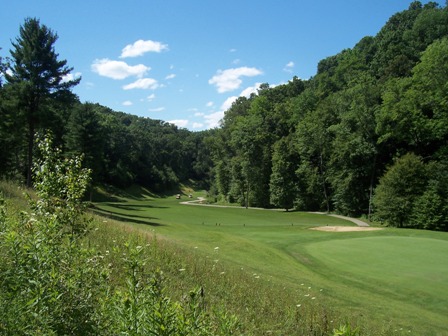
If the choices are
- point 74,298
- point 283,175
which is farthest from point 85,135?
point 74,298

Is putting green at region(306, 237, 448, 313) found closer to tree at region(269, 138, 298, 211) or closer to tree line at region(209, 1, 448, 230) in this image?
tree line at region(209, 1, 448, 230)

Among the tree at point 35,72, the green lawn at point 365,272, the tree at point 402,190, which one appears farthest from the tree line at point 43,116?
the tree at point 402,190

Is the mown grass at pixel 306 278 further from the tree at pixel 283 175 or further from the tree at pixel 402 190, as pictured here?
the tree at pixel 283 175

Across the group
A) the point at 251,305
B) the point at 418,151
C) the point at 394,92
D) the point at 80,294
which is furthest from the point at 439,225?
the point at 80,294

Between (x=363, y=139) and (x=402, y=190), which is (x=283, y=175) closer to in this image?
(x=363, y=139)

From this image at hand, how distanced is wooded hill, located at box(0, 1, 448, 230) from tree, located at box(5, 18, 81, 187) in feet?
0.38

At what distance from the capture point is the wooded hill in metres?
35.1

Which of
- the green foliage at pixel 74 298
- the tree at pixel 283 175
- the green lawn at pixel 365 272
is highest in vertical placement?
the tree at pixel 283 175

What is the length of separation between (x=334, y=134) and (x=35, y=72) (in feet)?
149

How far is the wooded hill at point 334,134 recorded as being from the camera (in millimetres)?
35062

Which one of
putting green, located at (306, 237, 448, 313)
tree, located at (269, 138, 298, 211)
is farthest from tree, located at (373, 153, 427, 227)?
tree, located at (269, 138, 298, 211)

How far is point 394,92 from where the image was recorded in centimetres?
4747

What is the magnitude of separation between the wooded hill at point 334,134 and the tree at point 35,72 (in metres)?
0.12

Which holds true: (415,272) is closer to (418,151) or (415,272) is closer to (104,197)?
(418,151)
